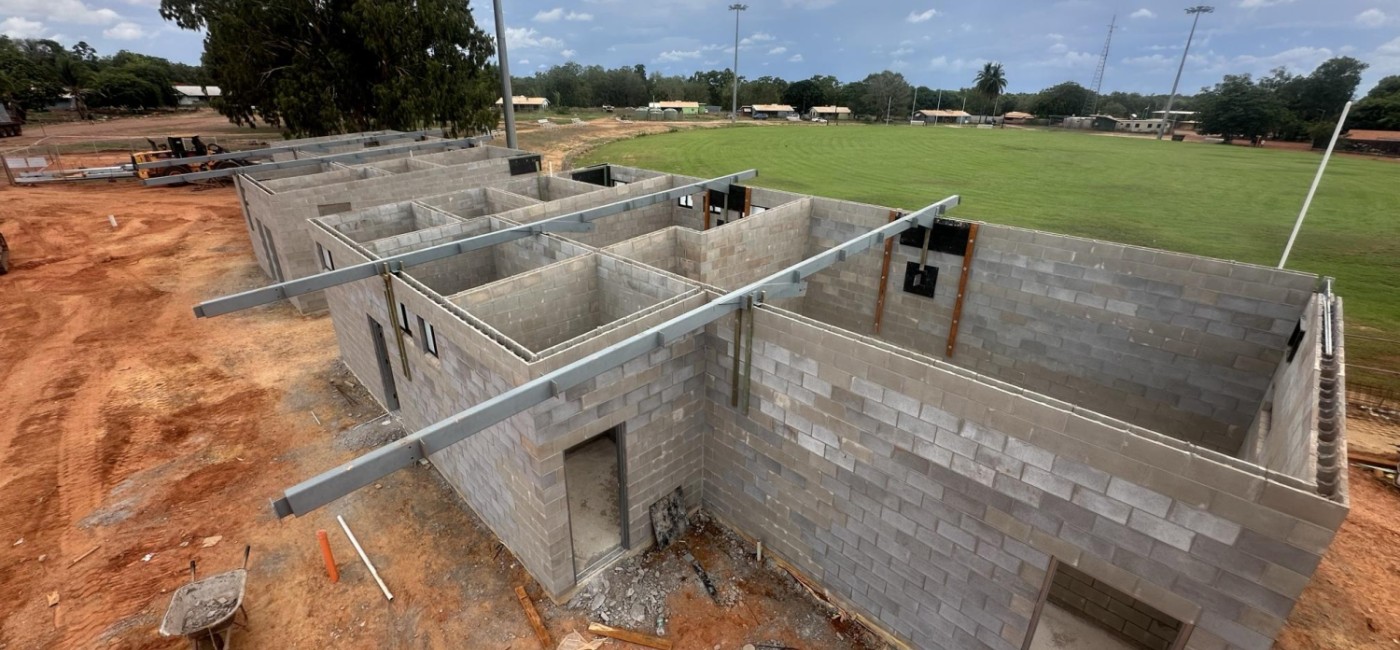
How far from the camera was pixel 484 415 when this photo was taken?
509cm

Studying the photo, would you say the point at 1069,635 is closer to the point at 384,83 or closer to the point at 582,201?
the point at 582,201

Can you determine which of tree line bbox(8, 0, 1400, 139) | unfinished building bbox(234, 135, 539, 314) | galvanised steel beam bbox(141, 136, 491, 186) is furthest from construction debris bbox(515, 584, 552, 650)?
tree line bbox(8, 0, 1400, 139)

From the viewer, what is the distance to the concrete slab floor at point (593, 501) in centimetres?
880

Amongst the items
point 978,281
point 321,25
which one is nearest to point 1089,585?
point 978,281

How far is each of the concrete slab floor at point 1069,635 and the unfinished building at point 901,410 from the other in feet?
0.66

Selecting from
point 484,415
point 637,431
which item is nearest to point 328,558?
point 637,431

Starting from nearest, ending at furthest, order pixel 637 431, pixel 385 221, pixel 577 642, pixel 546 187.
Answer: pixel 577 642, pixel 637 431, pixel 385 221, pixel 546 187

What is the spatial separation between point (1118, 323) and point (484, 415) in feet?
35.6

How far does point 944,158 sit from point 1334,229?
2397cm

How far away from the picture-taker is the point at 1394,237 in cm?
2361

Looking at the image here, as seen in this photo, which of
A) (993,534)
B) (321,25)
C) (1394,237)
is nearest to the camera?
(993,534)

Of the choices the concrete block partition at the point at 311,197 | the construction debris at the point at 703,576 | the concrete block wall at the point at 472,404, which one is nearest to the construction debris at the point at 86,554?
the concrete block wall at the point at 472,404

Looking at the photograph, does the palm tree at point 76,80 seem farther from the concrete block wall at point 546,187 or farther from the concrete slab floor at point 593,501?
the concrete slab floor at point 593,501

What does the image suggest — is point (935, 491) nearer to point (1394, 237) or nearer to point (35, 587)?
point (35, 587)
